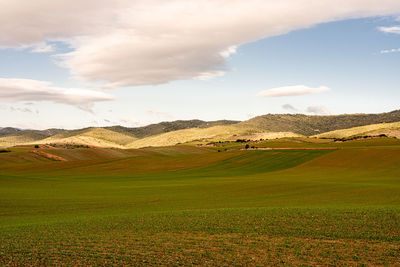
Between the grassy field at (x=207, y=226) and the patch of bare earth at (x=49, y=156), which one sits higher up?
the patch of bare earth at (x=49, y=156)

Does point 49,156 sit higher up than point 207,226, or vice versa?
point 49,156

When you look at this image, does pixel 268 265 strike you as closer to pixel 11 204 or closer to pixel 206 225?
pixel 206 225

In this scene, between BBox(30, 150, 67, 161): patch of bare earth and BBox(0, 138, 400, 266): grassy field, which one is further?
BBox(30, 150, 67, 161): patch of bare earth

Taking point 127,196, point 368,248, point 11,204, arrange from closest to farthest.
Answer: point 368,248
point 11,204
point 127,196

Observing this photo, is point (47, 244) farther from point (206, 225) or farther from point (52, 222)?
point (206, 225)

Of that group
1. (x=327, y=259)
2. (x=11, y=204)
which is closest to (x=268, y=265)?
(x=327, y=259)

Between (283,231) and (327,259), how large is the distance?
19.1 feet

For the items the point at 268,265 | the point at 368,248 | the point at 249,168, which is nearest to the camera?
the point at 268,265

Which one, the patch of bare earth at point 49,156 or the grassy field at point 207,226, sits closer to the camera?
the grassy field at point 207,226

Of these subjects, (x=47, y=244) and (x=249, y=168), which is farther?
(x=249, y=168)

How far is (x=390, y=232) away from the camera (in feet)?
69.4

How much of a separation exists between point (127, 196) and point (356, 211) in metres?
26.7

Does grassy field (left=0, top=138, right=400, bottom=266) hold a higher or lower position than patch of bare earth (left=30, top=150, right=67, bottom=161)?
lower

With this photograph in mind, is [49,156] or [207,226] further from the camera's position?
[49,156]
